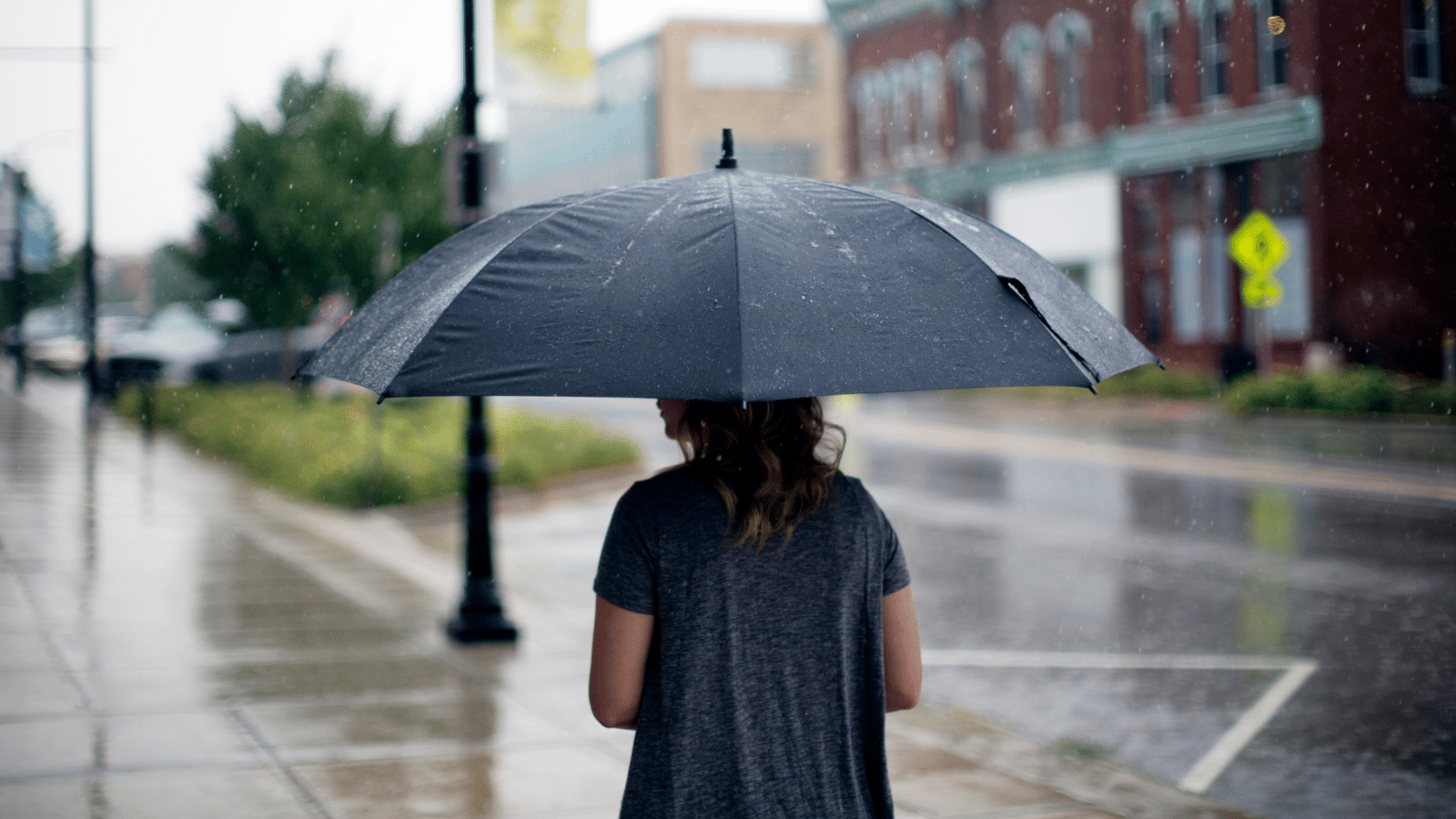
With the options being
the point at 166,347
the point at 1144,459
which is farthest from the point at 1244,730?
the point at 166,347

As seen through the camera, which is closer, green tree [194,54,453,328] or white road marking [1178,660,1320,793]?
white road marking [1178,660,1320,793]

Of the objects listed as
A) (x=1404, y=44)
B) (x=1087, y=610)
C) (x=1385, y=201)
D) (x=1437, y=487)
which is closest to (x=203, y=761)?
(x=1087, y=610)

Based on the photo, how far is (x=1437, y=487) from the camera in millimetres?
13898

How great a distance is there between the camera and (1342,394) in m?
23.2

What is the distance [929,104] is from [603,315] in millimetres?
40112

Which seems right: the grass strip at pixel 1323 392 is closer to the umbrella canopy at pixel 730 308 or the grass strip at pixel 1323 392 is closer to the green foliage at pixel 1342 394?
the green foliage at pixel 1342 394

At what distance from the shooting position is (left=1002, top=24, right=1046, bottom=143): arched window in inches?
1447

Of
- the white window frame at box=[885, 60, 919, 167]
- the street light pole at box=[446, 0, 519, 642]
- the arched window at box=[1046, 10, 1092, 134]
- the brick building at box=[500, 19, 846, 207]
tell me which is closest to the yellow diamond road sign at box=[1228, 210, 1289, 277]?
the arched window at box=[1046, 10, 1092, 134]

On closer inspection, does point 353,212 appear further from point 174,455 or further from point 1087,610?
point 1087,610

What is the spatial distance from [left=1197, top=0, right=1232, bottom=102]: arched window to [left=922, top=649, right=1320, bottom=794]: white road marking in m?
26.5

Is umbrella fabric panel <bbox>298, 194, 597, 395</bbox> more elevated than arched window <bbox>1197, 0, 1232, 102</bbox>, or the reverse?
arched window <bbox>1197, 0, 1232, 102</bbox>

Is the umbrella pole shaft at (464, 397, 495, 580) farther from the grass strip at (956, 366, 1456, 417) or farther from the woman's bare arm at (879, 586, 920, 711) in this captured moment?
the grass strip at (956, 366, 1456, 417)

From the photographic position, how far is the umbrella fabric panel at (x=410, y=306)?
8.83 feet

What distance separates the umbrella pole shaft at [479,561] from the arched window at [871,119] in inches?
1430
